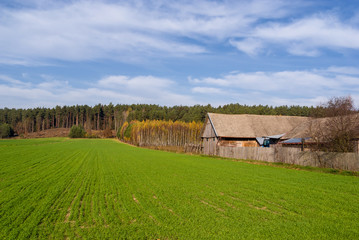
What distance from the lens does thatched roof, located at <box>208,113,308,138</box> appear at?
4147cm

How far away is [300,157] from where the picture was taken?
24328 millimetres

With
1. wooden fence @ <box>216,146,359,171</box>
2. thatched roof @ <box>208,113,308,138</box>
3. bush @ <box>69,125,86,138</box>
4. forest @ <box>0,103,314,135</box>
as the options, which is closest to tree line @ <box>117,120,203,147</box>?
thatched roof @ <box>208,113,308,138</box>

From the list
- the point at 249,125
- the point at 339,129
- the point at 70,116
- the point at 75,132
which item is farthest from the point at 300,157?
the point at 70,116

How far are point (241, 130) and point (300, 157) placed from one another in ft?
58.8

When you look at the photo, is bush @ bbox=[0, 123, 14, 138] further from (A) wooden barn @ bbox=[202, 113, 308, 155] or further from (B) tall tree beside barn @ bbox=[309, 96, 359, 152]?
(B) tall tree beside barn @ bbox=[309, 96, 359, 152]

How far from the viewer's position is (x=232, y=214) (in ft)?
27.2

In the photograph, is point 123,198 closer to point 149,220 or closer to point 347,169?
point 149,220

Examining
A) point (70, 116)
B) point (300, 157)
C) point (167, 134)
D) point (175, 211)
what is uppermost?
point (70, 116)

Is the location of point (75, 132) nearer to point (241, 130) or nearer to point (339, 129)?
point (241, 130)

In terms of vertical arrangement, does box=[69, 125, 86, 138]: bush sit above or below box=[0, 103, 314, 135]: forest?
below

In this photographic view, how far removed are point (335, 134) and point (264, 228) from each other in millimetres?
18541

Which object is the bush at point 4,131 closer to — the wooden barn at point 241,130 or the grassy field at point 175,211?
the wooden barn at point 241,130

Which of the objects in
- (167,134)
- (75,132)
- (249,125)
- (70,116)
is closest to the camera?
(249,125)

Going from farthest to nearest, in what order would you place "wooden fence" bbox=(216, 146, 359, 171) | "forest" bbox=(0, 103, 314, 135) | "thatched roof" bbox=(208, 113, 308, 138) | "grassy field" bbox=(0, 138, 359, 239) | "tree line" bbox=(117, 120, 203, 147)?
"forest" bbox=(0, 103, 314, 135), "tree line" bbox=(117, 120, 203, 147), "thatched roof" bbox=(208, 113, 308, 138), "wooden fence" bbox=(216, 146, 359, 171), "grassy field" bbox=(0, 138, 359, 239)
